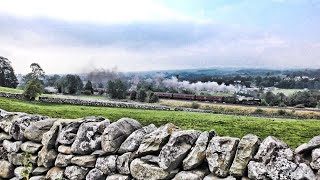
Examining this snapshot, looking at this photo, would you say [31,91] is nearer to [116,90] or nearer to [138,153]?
[116,90]

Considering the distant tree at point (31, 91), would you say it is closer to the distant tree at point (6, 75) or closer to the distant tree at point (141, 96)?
the distant tree at point (141, 96)

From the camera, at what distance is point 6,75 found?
7631 cm

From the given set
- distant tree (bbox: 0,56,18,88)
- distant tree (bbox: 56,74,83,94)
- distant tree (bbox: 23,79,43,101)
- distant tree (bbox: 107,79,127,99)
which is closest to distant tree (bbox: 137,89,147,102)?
distant tree (bbox: 107,79,127,99)

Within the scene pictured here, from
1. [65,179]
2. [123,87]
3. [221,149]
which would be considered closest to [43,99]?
[123,87]

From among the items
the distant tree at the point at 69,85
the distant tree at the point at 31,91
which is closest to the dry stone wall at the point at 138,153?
the distant tree at the point at 31,91

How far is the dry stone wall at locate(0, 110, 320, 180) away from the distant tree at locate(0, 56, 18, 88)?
235ft

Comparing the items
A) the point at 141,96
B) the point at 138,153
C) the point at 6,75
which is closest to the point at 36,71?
the point at 6,75

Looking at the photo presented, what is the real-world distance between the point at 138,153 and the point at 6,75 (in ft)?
252

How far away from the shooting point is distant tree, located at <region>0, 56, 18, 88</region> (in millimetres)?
74550

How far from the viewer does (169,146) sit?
617 centimetres

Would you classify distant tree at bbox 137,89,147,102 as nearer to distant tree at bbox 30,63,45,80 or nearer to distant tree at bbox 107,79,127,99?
distant tree at bbox 107,79,127,99

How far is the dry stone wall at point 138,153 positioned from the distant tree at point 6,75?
7152 centimetres

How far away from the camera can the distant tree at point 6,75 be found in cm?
7455

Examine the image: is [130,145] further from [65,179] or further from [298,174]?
[298,174]
